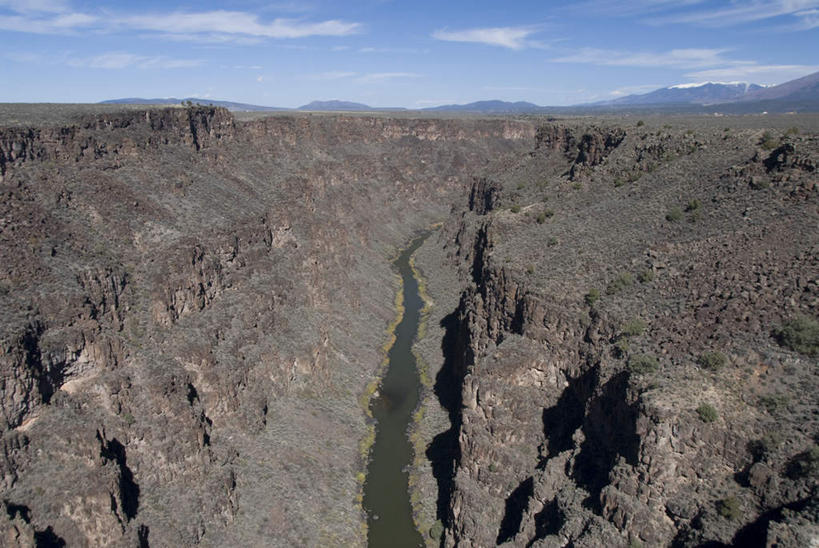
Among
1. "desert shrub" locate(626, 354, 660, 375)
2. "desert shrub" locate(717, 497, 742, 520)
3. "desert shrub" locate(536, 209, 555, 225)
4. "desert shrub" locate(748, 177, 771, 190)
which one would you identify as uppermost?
"desert shrub" locate(748, 177, 771, 190)

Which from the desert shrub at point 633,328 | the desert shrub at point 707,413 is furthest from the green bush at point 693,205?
the desert shrub at point 707,413

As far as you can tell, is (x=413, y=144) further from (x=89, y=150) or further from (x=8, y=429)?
(x=8, y=429)

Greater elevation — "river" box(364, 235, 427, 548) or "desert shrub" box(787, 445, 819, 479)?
"desert shrub" box(787, 445, 819, 479)

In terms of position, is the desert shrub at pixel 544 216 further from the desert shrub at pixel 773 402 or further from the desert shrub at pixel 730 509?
the desert shrub at pixel 730 509

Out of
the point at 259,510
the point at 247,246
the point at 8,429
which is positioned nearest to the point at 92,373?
the point at 8,429

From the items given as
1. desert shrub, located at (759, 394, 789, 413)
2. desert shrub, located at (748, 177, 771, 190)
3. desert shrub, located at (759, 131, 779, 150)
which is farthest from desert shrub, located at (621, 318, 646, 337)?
desert shrub, located at (759, 131, 779, 150)

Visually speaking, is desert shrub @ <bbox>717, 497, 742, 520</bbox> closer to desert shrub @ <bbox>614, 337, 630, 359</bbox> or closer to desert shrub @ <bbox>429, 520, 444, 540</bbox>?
desert shrub @ <bbox>614, 337, 630, 359</bbox>
